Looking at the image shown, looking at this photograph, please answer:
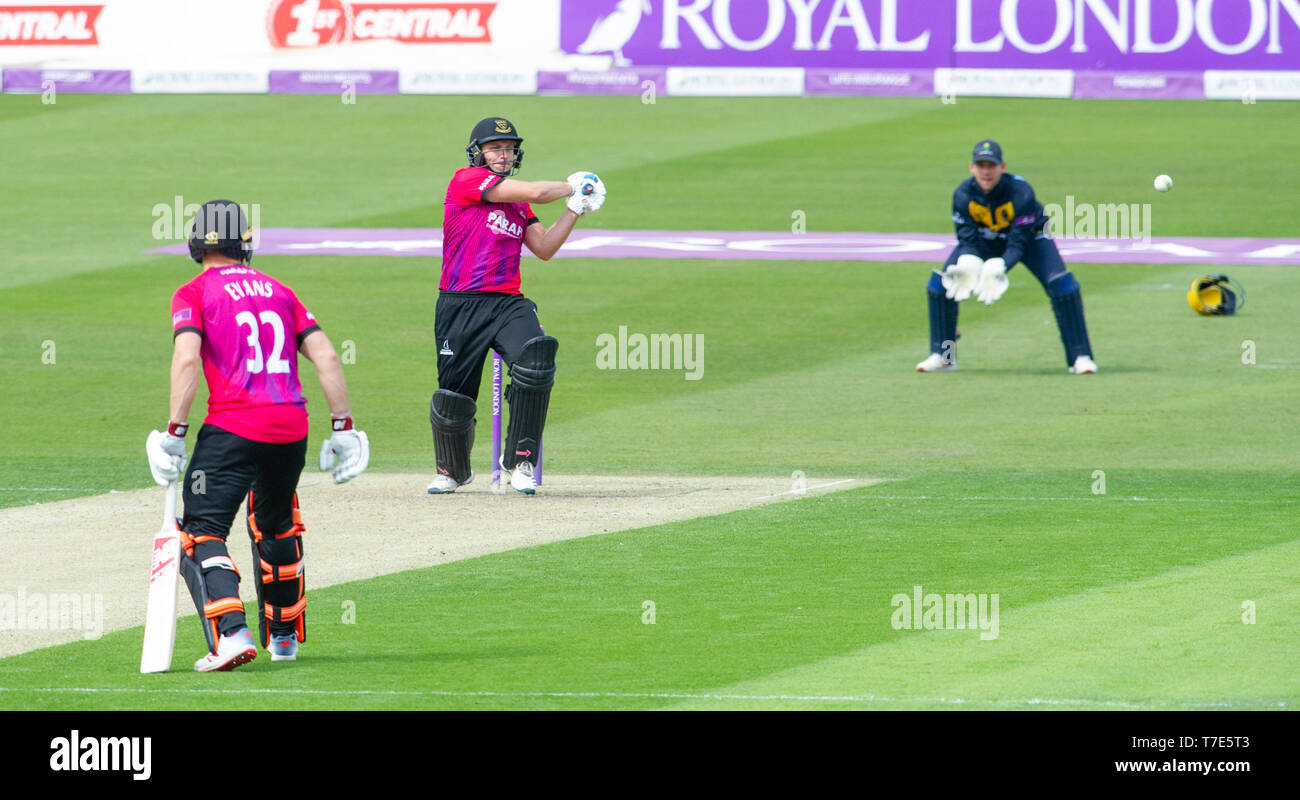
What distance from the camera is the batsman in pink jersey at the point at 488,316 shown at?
505 inches

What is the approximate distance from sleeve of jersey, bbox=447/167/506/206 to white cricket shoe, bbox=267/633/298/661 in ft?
15.3

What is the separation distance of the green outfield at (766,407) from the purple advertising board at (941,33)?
3.14ft

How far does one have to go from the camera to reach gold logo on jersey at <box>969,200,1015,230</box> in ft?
59.3

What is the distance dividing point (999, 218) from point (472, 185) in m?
6.60

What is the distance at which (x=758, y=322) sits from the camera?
21.1 m

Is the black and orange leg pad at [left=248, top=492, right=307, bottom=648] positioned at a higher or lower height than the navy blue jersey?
lower

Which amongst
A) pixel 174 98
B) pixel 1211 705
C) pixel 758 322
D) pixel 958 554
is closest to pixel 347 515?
pixel 958 554

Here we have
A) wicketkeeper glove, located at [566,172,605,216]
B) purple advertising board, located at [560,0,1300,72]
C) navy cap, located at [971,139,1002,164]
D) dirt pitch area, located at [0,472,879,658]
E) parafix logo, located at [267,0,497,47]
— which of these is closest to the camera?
dirt pitch area, located at [0,472,879,658]

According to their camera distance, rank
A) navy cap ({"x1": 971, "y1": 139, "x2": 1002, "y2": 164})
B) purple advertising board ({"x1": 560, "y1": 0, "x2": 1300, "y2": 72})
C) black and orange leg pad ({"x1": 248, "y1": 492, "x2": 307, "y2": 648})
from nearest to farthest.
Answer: black and orange leg pad ({"x1": 248, "y1": 492, "x2": 307, "y2": 648}) → navy cap ({"x1": 971, "y1": 139, "x2": 1002, "y2": 164}) → purple advertising board ({"x1": 560, "y1": 0, "x2": 1300, "y2": 72})

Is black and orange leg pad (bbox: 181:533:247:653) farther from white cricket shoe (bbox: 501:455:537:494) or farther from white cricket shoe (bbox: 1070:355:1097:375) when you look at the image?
white cricket shoe (bbox: 1070:355:1097:375)

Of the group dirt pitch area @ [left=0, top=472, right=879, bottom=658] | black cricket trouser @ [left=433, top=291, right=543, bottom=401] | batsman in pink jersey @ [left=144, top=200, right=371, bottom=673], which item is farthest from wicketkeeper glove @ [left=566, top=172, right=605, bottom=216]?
batsman in pink jersey @ [left=144, top=200, right=371, bottom=673]

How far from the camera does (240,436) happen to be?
8344mm

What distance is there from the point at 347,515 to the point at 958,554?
346 centimetres

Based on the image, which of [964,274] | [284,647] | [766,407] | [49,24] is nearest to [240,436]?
[284,647]
